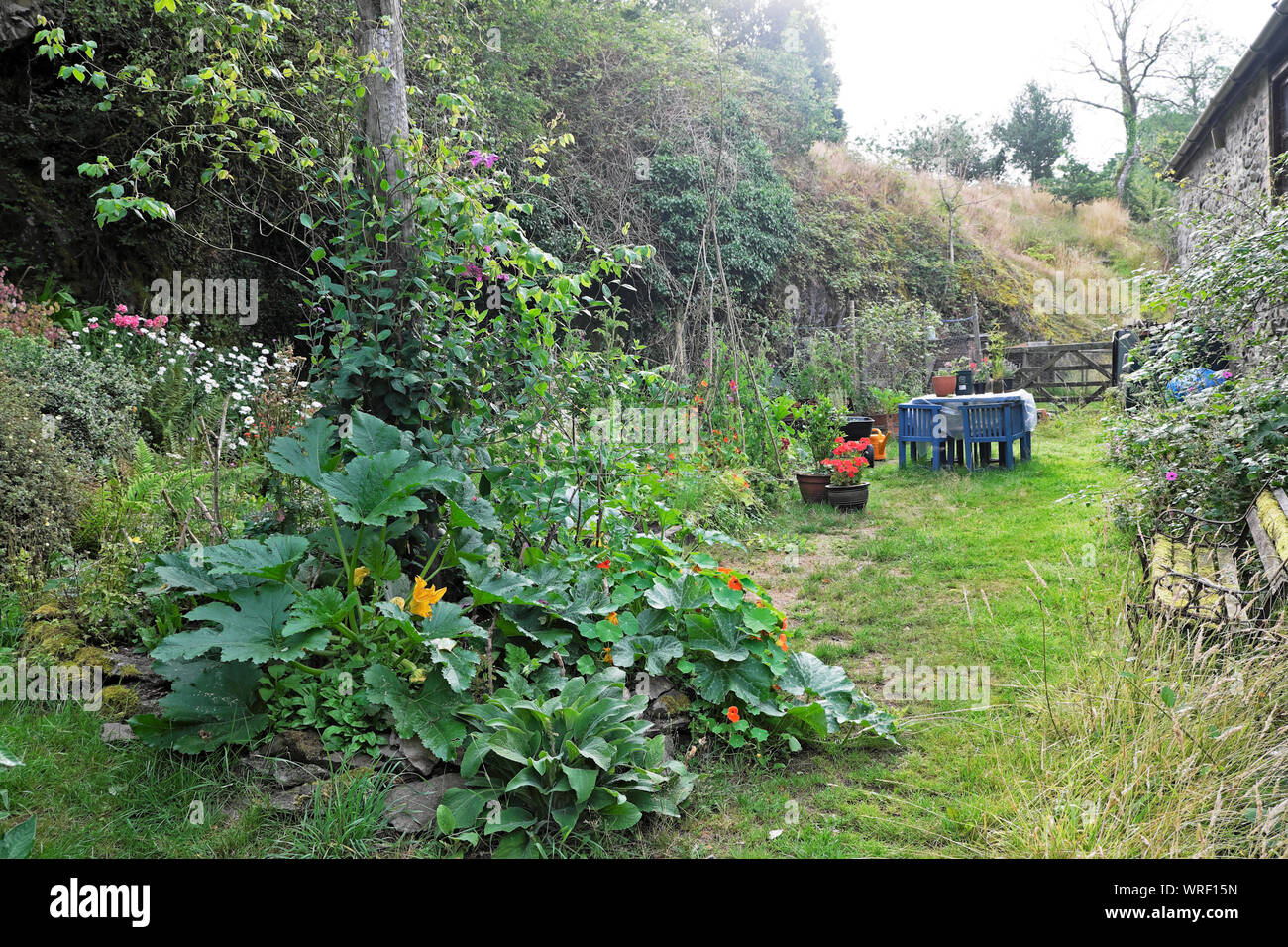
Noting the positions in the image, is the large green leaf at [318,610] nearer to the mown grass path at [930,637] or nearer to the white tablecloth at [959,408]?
the mown grass path at [930,637]

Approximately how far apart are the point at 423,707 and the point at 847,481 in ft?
16.4

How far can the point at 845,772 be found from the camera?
8.34ft

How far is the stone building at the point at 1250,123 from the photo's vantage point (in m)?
7.00

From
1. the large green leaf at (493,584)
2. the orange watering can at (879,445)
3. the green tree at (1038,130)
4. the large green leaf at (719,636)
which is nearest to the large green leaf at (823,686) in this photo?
the large green leaf at (719,636)

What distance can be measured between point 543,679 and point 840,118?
23830mm

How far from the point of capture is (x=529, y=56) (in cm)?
978

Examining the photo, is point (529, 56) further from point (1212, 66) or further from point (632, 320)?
point (1212, 66)

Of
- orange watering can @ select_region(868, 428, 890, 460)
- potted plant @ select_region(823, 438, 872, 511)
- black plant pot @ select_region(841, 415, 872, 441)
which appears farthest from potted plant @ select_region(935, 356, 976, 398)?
potted plant @ select_region(823, 438, 872, 511)

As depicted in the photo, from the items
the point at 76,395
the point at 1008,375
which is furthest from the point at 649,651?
the point at 1008,375

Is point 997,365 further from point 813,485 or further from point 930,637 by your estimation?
point 930,637

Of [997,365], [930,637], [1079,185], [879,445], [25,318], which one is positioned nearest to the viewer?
[930,637]

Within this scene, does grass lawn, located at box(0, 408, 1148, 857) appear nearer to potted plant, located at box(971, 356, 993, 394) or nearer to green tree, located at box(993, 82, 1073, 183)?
potted plant, located at box(971, 356, 993, 394)

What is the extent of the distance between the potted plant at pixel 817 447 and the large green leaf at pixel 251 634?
5.14 meters
